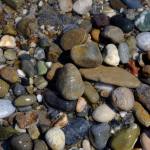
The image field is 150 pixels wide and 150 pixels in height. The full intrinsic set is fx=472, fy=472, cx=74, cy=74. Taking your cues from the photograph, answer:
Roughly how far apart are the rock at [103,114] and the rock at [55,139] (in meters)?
0.19

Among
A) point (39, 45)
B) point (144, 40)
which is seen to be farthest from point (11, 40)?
point (144, 40)

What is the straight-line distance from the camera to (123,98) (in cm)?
227

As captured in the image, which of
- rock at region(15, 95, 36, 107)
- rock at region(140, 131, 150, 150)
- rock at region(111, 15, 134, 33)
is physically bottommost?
rock at region(140, 131, 150, 150)

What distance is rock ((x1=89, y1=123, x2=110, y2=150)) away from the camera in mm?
2268

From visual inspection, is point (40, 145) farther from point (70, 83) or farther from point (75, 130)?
point (70, 83)

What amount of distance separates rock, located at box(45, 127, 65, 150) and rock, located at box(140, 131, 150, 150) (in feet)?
1.24

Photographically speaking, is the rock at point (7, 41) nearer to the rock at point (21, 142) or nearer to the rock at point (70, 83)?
the rock at point (70, 83)

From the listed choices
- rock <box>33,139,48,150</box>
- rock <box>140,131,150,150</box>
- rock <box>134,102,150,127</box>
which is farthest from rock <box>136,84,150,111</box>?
rock <box>33,139,48,150</box>

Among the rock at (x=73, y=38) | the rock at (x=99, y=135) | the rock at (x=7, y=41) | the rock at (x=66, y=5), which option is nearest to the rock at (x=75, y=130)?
the rock at (x=99, y=135)

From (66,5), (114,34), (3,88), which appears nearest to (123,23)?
(114,34)

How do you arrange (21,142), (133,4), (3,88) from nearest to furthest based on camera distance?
(21,142) → (3,88) → (133,4)

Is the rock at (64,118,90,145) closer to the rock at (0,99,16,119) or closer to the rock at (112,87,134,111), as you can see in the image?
the rock at (112,87,134,111)

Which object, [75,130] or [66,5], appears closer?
[75,130]

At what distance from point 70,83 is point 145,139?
0.45 meters
